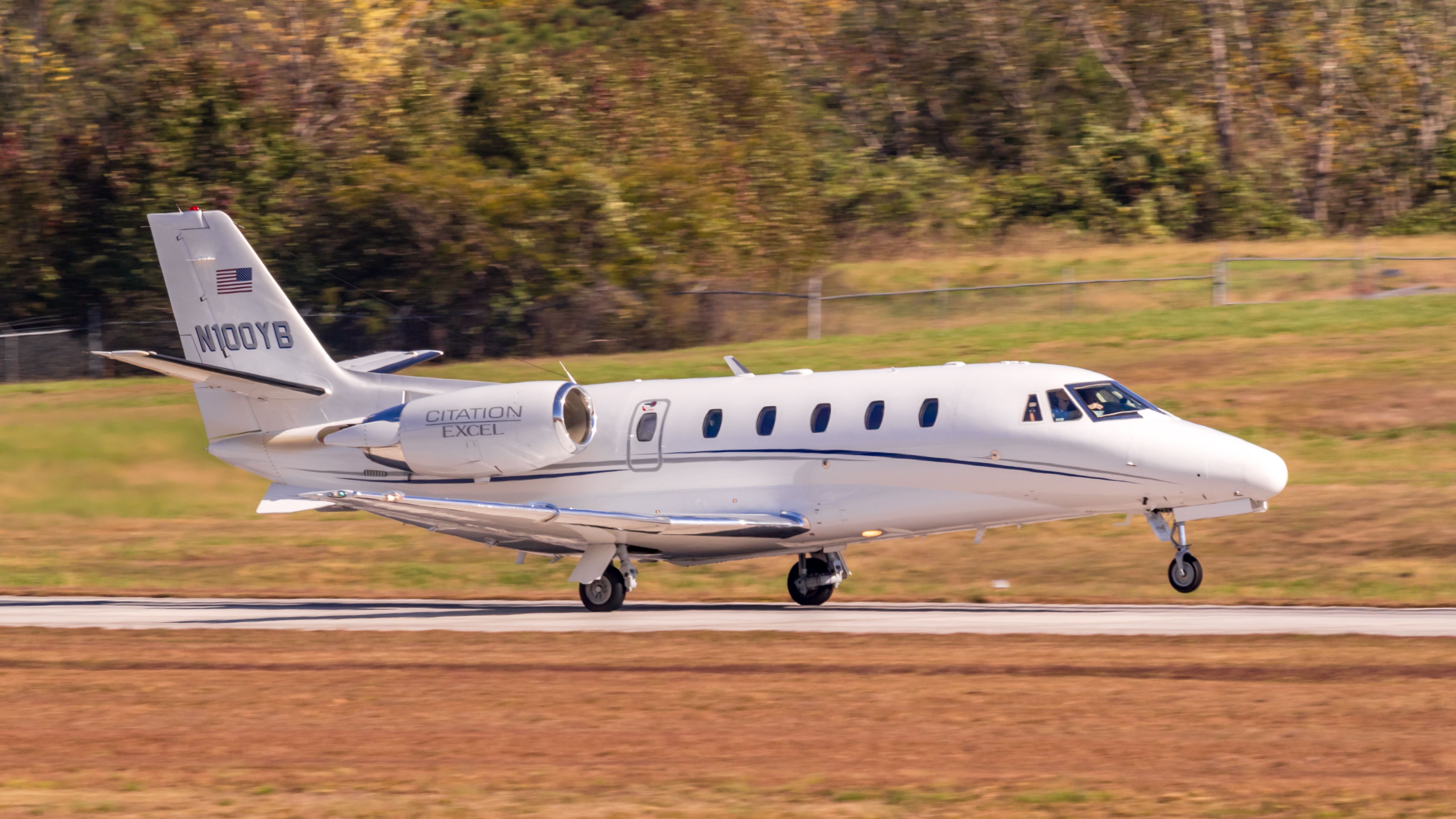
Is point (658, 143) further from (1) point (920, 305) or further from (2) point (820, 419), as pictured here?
(2) point (820, 419)

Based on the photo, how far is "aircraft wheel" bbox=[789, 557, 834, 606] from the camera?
2248 centimetres

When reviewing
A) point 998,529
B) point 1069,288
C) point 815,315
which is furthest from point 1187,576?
point 815,315

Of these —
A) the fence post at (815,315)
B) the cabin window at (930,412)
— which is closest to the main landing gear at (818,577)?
the cabin window at (930,412)

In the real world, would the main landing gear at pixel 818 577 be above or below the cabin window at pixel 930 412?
below

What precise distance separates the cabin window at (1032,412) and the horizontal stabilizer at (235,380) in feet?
32.3

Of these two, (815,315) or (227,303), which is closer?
(227,303)

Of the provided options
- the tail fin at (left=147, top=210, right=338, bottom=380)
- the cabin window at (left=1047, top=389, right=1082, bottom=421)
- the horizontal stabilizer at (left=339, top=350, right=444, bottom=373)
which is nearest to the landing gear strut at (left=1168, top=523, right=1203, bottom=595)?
the cabin window at (left=1047, top=389, right=1082, bottom=421)

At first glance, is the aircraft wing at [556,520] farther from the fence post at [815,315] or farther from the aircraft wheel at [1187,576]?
the fence post at [815,315]

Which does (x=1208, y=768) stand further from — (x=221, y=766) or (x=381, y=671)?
(x=381, y=671)

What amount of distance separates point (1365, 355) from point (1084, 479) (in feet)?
56.3

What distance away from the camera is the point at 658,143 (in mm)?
48531

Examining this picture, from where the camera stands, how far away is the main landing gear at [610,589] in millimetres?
22156

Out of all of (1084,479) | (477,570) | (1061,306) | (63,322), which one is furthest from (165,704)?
(63,322)

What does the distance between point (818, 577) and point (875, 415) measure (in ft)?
9.14
